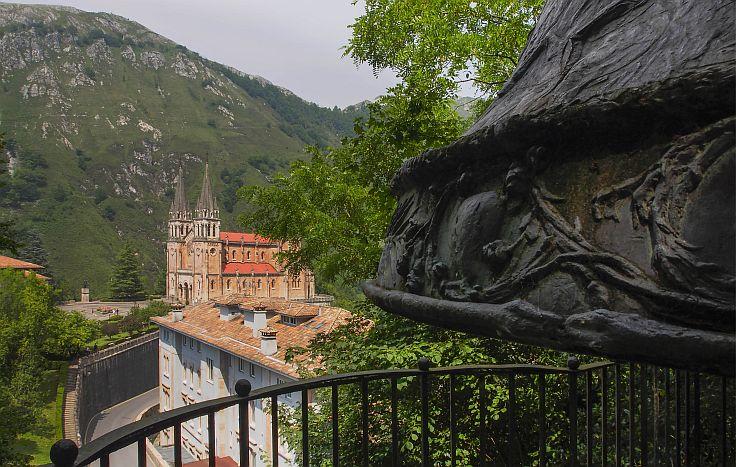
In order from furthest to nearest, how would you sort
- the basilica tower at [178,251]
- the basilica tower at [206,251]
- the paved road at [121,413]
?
the basilica tower at [178,251] < the basilica tower at [206,251] < the paved road at [121,413]

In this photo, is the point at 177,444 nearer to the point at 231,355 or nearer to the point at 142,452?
the point at 142,452

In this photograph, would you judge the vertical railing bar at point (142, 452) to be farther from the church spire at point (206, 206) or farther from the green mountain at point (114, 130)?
the church spire at point (206, 206)

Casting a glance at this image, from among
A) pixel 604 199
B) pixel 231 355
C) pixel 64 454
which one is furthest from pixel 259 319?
pixel 604 199

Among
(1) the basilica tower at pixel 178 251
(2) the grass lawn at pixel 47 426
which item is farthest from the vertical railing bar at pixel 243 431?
(1) the basilica tower at pixel 178 251

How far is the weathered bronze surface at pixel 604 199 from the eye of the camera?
1.03 metres

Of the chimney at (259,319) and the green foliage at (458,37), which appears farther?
the chimney at (259,319)

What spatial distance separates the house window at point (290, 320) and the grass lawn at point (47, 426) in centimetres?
959

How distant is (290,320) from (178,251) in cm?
5396

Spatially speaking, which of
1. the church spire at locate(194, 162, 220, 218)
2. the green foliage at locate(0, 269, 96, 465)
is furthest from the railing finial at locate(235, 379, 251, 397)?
the church spire at locate(194, 162, 220, 218)

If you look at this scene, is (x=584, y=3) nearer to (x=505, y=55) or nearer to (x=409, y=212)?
(x=409, y=212)

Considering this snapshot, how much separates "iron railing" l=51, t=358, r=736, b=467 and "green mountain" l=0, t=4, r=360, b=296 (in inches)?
2142

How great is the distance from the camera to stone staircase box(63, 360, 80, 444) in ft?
85.9

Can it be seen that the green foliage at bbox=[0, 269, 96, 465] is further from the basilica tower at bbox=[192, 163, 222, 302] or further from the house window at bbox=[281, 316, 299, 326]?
the basilica tower at bbox=[192, 163, 222, 302]

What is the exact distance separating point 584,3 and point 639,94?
1.93 ft
